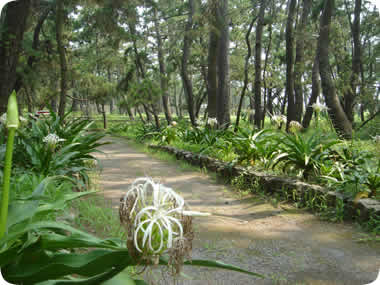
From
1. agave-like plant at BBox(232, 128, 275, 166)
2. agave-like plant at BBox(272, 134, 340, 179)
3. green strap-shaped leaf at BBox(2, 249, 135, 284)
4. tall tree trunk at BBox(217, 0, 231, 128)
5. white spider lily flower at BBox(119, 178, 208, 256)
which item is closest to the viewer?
white spider lily flower at BBox(119, 178, 208, 256)

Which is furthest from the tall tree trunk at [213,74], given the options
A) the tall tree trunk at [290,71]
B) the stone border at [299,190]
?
the stone border at [299,190]

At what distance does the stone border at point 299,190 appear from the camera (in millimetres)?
1994

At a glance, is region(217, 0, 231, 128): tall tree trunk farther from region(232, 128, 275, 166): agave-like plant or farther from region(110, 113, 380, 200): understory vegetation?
region(232, 128, 275, 166): agave-like plant

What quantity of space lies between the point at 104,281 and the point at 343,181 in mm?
2178

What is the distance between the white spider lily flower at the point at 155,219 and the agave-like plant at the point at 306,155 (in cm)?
249

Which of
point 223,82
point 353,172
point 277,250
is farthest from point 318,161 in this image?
point 223,82

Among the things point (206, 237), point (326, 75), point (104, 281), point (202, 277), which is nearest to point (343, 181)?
point (206, 237)

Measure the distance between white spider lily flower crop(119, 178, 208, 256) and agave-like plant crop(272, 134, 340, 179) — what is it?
2.49 meters

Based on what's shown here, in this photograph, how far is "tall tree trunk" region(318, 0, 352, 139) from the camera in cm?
394

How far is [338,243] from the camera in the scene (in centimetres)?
142

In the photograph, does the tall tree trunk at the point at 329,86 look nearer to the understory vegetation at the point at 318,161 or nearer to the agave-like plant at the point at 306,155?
the understory vegetation at the point at 318,161

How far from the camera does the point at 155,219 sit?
0.56m

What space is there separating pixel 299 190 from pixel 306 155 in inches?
19.1

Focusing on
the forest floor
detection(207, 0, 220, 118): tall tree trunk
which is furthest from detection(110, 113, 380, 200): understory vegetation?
detection(207, 0, 220, 118): tall tree trunk
